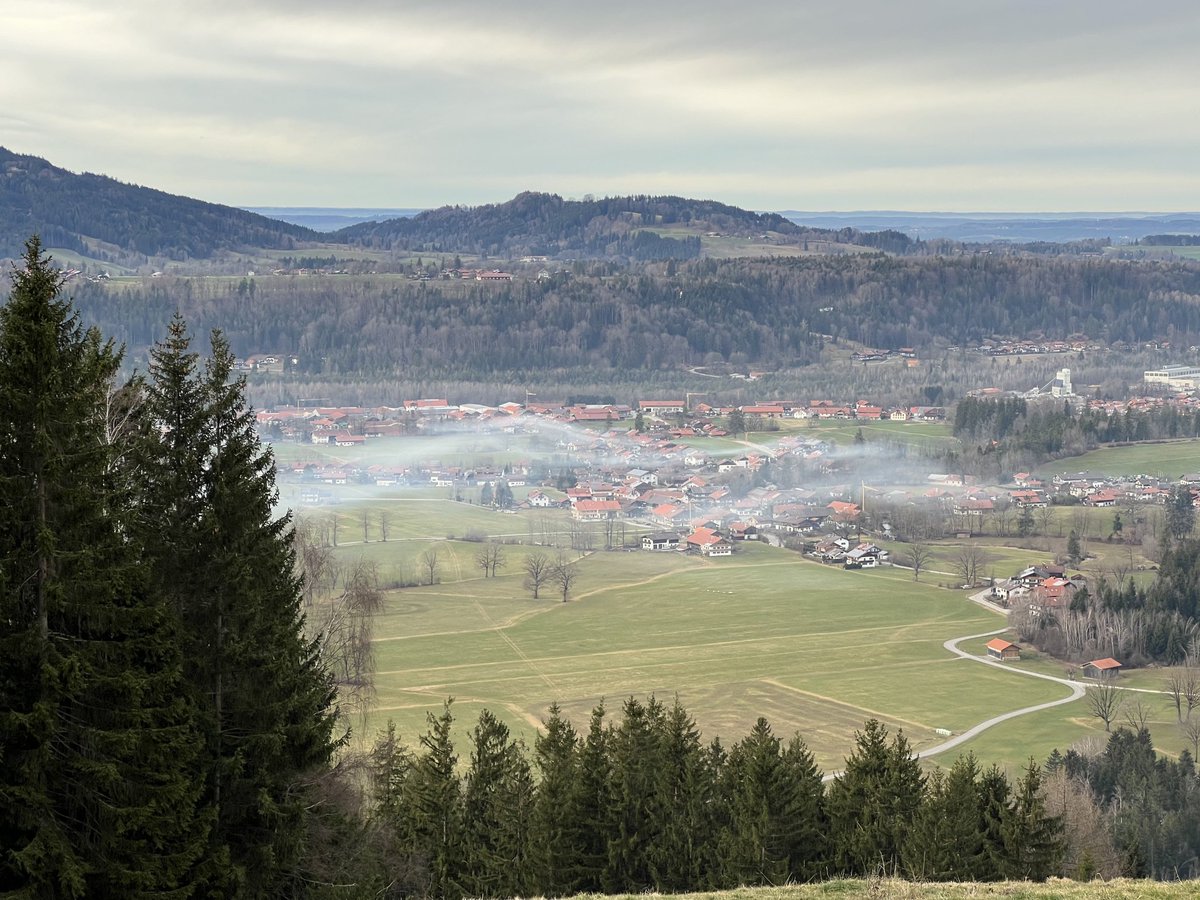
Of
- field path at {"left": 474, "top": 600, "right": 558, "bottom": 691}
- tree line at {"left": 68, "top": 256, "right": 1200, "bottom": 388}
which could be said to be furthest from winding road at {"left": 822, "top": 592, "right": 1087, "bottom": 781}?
tree line at {"left": 68, "top": 256, "right": 1200, "bottom": 388}

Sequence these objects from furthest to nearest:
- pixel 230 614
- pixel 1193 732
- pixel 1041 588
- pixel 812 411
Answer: pixel 812 411 < pixel 1041 588 < pixel 1193 732 < pixel 230 614

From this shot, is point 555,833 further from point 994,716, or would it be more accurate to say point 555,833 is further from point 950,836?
point 994,716

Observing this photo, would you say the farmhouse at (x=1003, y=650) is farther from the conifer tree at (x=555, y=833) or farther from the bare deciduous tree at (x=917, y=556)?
the conifer tree at (x=555, y=833)

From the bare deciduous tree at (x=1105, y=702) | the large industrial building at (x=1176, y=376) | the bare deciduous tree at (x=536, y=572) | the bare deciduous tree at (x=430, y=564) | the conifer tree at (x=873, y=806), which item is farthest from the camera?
the large industrial building at (x=1176, y=376)

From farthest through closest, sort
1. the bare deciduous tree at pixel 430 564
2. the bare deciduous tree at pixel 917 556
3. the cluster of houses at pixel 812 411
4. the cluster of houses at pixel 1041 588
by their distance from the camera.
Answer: the cluster of houses at pixel 812 411
the bare deciduous tree at pixel 917 556
the bare deciduous tree at pixel 430 564
the cluster of houses at pixel 1041 588

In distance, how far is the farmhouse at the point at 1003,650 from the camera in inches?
1967

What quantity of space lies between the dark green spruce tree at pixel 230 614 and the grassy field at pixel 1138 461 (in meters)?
88.4

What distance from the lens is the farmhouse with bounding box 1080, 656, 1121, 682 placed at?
48.6 m

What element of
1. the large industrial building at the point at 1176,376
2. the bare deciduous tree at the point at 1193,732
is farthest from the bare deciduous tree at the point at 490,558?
the large industrial building at the point at 1176,376

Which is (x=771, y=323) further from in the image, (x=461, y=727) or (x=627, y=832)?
(x=627, y=832)

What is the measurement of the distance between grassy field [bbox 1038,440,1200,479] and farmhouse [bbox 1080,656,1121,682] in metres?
45.8

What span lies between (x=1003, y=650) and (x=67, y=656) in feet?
149

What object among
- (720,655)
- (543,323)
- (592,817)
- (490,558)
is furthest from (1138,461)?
(543,323)

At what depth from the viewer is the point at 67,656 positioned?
30.3 ft
